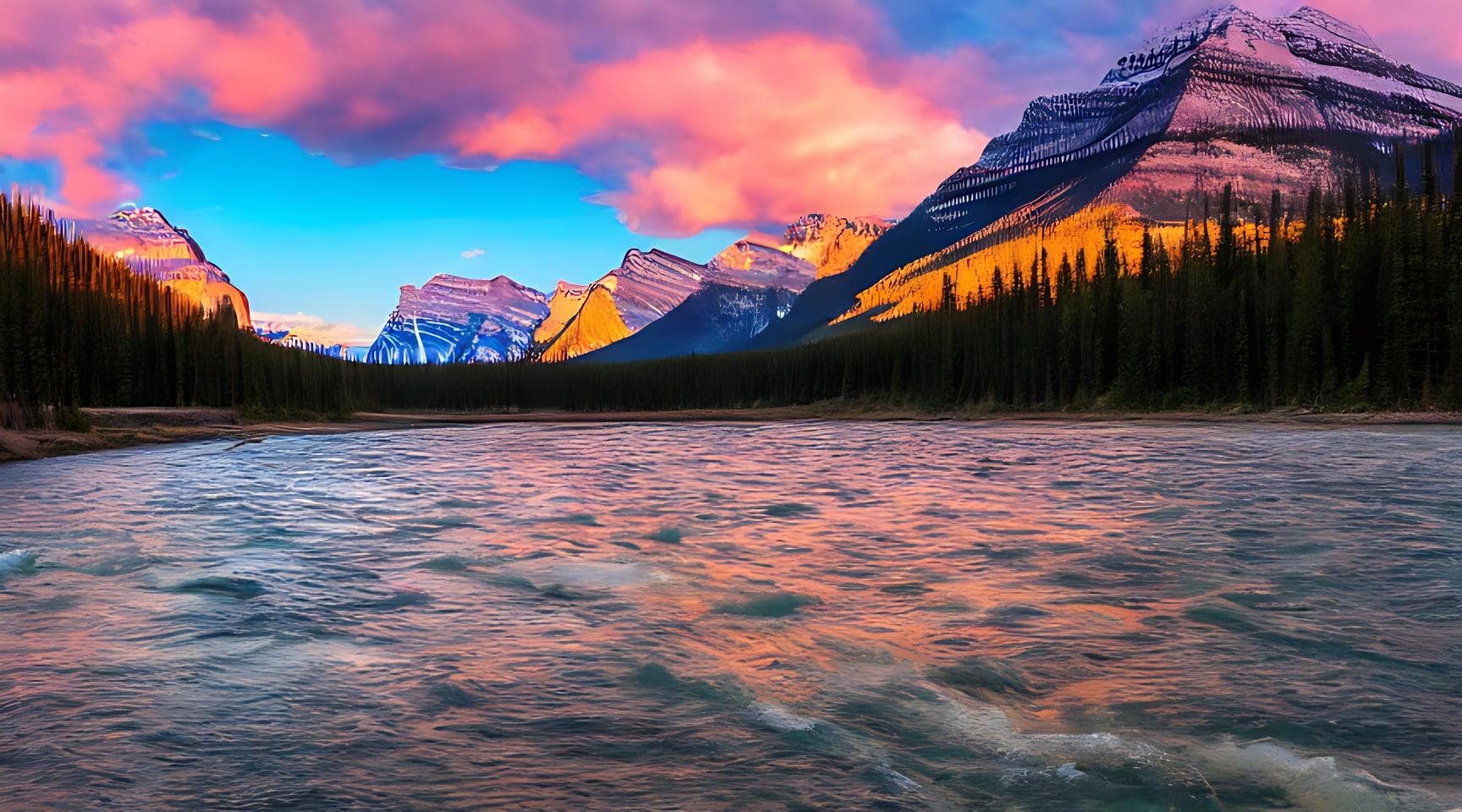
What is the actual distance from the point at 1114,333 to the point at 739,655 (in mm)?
71442

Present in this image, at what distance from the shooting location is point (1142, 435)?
4306 centimetres

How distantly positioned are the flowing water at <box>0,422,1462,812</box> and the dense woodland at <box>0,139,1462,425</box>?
92.2ft

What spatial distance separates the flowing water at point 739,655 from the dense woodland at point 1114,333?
28.1m

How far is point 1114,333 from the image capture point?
7250 cm

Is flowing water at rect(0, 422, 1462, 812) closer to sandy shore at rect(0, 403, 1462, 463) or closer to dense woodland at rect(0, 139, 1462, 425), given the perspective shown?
sandy shore at rect(0, 403, 1462, 463)

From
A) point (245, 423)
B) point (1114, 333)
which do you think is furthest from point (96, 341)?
point (1114, 333)

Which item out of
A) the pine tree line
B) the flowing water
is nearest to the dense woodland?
the pine tree line

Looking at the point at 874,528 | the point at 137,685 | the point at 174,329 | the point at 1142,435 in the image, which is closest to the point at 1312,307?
the point at 1142,435

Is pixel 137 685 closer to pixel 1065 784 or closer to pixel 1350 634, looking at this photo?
pixel 1065 784

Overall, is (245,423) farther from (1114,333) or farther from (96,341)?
(1114,333)

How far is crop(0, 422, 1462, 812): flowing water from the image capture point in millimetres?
5668

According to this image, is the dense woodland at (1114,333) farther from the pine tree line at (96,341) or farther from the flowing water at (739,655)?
the flowing water at (739,655)

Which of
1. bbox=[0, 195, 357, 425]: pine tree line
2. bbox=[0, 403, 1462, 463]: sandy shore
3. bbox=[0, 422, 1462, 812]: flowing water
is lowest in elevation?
bbox=[0, 422, 1462, 812]: flowing water

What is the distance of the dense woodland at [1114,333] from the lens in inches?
1805
